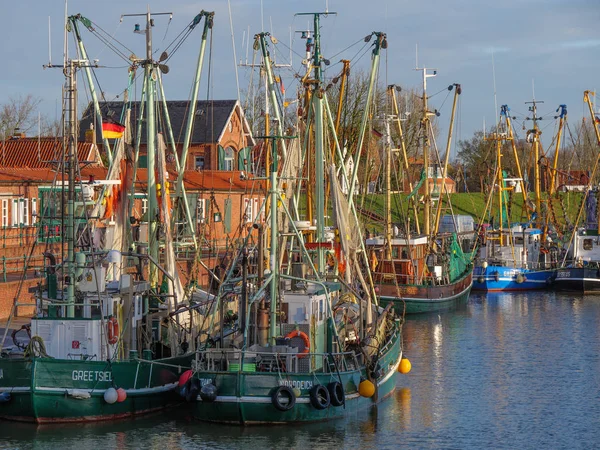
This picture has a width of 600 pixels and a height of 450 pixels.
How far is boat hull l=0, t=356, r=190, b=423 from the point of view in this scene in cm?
2702

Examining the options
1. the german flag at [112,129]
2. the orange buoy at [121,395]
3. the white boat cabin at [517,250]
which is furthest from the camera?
the white boat cabin at [517,250]

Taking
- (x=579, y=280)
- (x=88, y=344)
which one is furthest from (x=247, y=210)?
(x=579, y=280)

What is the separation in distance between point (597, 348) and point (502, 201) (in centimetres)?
2832

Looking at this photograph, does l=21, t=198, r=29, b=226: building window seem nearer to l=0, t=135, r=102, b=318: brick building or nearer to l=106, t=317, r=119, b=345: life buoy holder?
l=0, t=135, r=102, b=318: brick building

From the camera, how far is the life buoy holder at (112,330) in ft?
92.8

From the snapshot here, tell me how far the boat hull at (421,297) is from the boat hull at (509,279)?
35.5 feet

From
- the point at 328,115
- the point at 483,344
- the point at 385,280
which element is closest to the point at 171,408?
the point at 328,115

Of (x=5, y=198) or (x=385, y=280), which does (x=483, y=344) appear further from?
(x=5, y=198)

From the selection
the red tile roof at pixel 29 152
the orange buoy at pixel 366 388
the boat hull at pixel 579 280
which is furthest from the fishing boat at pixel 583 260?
the orange buoy at pixel 366 388

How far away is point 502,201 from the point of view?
232 feet

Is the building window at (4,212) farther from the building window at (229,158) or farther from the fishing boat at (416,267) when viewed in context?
the building window at (229,158)

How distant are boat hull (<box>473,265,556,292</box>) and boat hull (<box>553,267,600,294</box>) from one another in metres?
1.50

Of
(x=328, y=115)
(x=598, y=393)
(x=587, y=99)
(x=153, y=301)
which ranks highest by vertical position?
(x=587, y=99)

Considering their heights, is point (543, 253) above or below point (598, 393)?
above
